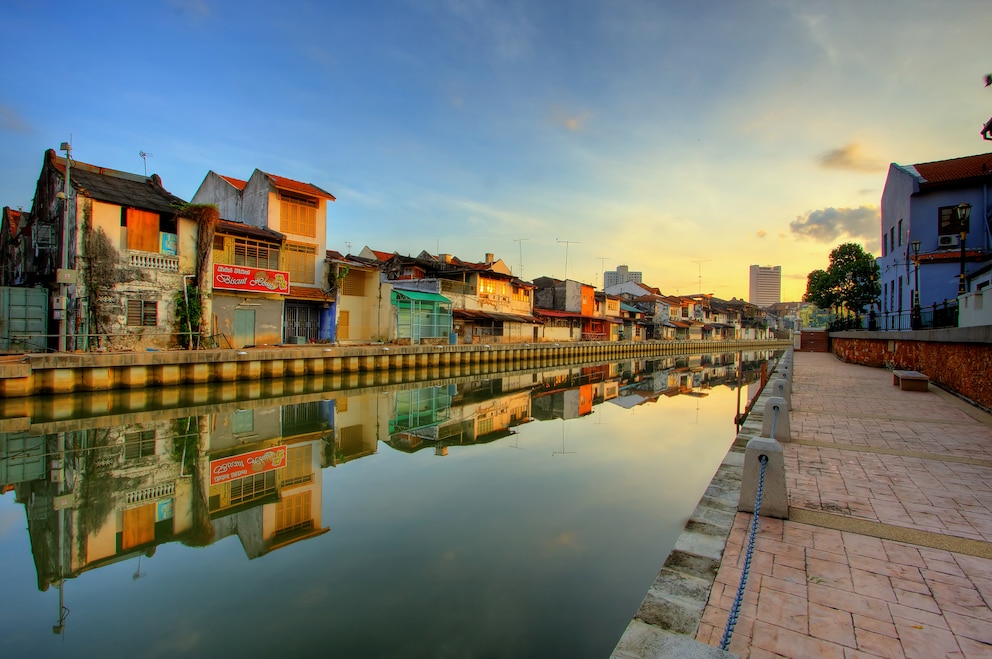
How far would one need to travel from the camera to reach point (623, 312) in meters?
62.5

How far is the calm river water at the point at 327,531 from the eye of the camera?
156 inches

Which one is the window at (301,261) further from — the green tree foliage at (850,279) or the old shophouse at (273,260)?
the green tree foliage at (850,279)

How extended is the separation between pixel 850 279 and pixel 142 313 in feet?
134

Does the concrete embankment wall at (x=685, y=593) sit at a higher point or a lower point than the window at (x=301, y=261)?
lower

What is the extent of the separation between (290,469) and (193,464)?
192 cm

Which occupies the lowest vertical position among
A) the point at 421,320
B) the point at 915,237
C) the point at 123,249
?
the point at 421,320

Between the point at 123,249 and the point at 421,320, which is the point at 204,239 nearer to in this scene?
the point at 123,249

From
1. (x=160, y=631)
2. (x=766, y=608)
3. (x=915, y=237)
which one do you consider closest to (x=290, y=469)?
(x=160, y=631)

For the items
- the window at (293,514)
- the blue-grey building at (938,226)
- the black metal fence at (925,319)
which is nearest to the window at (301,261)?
the window at (293,514)

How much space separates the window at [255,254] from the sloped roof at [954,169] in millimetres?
31227

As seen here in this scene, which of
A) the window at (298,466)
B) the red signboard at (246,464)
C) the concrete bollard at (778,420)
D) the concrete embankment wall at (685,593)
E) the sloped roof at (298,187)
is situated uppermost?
the sloped roof at (298,187)

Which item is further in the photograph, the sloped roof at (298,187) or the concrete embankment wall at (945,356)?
the sloped roof at (298,187)

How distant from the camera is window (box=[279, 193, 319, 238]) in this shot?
24.6 metres

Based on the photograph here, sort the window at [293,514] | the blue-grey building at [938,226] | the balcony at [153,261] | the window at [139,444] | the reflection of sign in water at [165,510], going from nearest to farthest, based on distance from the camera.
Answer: the window at [293,514], the reflection of sign in water at [165,510], the window at [139,444], the balcony at [153,261], the blue-grey building at [938,226]
